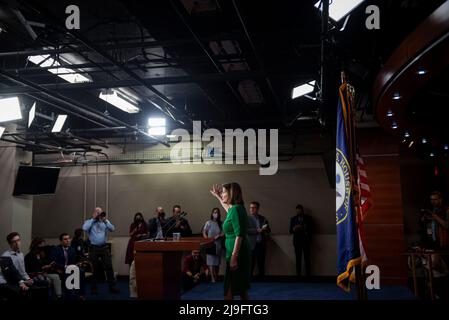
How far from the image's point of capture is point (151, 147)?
11.1m

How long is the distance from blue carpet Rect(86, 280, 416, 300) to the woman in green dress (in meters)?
3.53

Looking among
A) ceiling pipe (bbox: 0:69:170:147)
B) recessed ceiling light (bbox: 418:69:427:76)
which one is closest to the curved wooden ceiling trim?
recessed ceiling light (bbox: 418:69:427:76)

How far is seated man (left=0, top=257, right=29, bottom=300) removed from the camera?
5.67 metres

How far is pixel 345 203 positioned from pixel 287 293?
540cm

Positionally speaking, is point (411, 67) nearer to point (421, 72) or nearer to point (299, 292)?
point (421, 72)

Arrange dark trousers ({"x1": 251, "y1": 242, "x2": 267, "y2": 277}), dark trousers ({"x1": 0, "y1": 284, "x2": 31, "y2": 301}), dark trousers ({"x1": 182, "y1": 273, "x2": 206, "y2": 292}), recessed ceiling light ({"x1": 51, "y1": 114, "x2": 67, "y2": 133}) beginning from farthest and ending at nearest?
dark trousers ({"x1": 251, "y1": 242, "x2": 267, "y2": 277}) < dark trousers ({"x1": 182, "y1": 273, "x2": 206, "y2": 292}) < recessed ceiling light ({"x1": 51, "y1": 114, "x2": 67, "y2": 133}) < dark trousers ({"x1": 0, "y1": 284, "x2": 31, "y2": 301})

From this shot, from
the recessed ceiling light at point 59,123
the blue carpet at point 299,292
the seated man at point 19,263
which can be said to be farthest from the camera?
the recessed ceiling light at point 59,123

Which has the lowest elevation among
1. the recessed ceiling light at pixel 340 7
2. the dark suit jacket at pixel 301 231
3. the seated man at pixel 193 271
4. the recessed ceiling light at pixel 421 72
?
the seated man at pixel 193 271

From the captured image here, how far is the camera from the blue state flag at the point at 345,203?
298 centimetres

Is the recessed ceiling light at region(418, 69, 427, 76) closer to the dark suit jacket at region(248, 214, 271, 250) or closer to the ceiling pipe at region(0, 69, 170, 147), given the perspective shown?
the ceiling pipe at region(0, 69, 170, 147)

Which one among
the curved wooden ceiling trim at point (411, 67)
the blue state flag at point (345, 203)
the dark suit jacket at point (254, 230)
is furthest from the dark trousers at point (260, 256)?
the blue state flag at point (345, 203)

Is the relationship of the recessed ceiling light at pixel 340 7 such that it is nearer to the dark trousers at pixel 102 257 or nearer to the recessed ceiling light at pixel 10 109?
the recessed ceiling light at pixel 10 109
